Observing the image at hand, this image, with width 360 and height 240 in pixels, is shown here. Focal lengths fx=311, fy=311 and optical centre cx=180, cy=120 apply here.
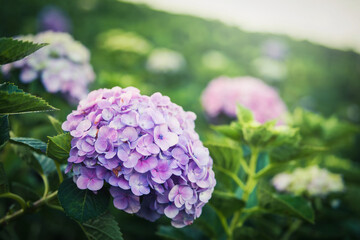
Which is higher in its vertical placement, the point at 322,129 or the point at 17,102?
the point at 17,102

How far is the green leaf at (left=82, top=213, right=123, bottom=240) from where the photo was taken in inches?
35.8

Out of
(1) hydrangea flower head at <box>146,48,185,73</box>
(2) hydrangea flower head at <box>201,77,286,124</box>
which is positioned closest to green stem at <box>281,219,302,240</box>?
(2) hydrangea flower head at <box>201,77,286,124</box>

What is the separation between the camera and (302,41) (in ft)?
38.6

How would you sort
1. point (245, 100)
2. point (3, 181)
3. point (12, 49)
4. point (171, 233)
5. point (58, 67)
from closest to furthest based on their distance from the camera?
point (12, 49) → point (3, 181) → point (171, 233) → point (58, 67) → point (245, 100)

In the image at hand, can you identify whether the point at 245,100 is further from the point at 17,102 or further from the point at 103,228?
the point at 17,102

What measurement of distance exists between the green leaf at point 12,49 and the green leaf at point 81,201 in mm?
373

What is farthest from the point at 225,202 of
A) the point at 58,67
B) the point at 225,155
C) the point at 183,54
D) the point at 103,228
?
the point at 183,54

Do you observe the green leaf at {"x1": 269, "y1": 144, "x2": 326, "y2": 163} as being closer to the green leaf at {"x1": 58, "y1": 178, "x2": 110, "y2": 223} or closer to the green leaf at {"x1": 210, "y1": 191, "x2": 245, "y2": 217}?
the green leaf at {"x1": 210, "y1": 191, "x2": 245, "y2": 217}

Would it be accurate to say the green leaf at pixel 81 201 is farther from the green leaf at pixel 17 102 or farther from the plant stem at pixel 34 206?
the green leaf at pixel 17 102

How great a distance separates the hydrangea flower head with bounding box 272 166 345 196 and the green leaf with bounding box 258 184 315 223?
0.51m

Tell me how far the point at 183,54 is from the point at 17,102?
6229 mm

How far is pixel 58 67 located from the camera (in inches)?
65.7

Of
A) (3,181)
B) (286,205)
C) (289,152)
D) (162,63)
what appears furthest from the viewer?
(162,63)

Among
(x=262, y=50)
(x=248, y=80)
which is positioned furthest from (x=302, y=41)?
(x=248, y=80)
